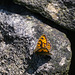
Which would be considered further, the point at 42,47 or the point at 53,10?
the point at 53,10

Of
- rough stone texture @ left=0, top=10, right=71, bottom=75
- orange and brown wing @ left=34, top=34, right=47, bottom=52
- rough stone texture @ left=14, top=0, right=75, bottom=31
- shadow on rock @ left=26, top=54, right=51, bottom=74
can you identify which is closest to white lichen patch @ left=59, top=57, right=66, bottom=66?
rough stone texture @ left=0, top=10, right=71, bottom=75

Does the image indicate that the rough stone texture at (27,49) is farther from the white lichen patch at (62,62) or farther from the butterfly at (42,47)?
the butterfly at (42,47)

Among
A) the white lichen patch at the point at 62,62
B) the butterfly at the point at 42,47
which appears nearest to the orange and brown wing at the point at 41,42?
the butterfly at the point at 42,47

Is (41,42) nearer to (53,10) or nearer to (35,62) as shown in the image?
(35,62)

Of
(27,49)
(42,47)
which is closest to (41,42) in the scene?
(42,47)

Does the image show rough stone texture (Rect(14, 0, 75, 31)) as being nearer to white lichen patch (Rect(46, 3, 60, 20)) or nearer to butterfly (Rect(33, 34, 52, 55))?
white lichen patch (Rect(46, 3, 60, 20))

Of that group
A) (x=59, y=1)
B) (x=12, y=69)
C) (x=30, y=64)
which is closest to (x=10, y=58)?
(x=12, y=69)

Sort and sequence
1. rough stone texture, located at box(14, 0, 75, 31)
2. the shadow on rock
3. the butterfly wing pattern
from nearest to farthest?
1. the butterfly wing pattern
2. the shadow on rock
3. rough stone texture, located at box(14, 0, 75, 31)
